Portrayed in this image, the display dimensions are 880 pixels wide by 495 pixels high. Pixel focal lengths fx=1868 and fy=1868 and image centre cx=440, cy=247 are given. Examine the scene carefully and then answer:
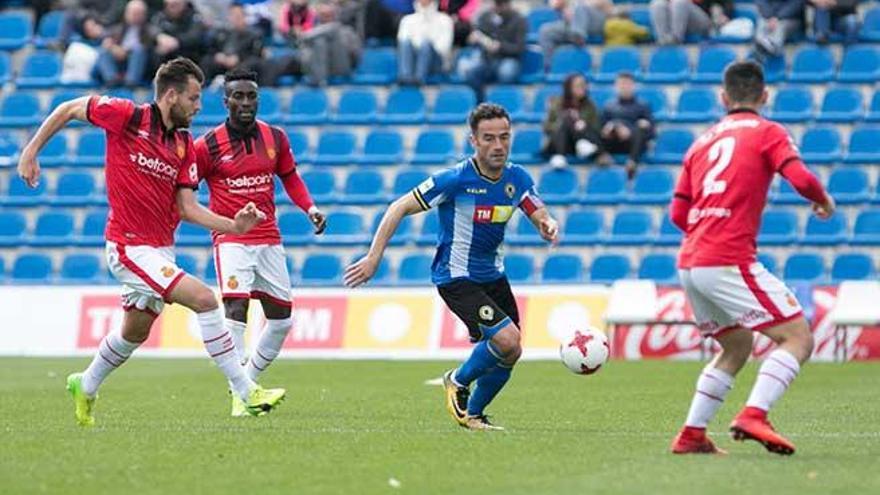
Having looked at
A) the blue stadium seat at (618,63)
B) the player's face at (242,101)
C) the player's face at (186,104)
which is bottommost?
the blue stadium seat at (618,63)

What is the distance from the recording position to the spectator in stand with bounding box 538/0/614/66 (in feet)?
93.6

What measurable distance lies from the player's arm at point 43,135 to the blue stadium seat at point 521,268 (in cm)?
1378

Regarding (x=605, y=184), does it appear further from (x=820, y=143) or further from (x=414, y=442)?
(x=414, y=442)

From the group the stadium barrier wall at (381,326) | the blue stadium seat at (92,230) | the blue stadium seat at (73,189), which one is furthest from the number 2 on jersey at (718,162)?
Result: the blue stadium seat at (73,189)

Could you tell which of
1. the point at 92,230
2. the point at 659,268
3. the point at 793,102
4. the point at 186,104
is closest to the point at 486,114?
the point at 186,104

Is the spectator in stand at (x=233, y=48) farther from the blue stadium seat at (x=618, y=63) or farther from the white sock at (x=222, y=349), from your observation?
the white sock at (x=222, y=349)

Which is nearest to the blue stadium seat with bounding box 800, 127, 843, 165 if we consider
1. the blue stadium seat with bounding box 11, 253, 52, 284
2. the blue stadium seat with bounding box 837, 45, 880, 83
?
the blue stadium seat with bounding box 837, 45, 880, 83

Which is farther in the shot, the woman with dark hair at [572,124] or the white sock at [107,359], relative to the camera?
the woman with dark hair at [572,124]

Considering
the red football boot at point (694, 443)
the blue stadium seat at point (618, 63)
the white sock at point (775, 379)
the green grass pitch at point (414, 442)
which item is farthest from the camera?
the blue stadium seat at point (618, 63)

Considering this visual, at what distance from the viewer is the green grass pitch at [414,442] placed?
31.2 feet

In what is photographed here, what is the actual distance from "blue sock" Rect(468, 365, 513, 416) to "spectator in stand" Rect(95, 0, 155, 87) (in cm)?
1760

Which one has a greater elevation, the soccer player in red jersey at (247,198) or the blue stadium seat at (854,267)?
the soccer player in red jersey at (247,198)

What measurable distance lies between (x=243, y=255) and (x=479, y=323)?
2.96 meters

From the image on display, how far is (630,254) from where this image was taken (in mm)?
26219
